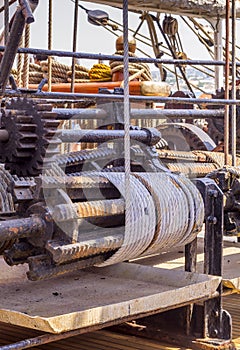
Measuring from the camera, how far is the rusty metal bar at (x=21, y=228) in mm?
2645

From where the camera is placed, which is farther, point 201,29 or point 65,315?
point 201,29

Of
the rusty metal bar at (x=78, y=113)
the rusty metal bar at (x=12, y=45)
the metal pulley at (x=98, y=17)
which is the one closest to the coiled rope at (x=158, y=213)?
the rusty metal bar at (x=78, y=113)

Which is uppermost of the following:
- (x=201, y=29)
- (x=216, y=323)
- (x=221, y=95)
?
(x=201, y=29)

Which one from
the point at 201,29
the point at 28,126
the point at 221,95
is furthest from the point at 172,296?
the point at 201,29

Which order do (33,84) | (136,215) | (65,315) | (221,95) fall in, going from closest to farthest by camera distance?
(65,315)
(136,215)
(221,95)
(33,84)

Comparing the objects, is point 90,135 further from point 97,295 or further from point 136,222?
point 97,295

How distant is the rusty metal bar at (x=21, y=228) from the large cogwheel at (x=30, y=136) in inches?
18.4

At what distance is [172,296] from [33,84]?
6169mm

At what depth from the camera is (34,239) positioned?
9.18 feet

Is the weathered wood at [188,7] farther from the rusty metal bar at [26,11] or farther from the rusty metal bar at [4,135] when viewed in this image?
the rusty metal bar at [26,11]

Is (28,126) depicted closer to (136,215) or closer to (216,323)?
(136,215)

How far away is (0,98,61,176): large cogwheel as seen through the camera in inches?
125

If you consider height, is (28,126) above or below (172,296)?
above

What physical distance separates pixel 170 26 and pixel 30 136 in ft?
24.6
